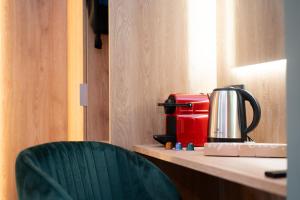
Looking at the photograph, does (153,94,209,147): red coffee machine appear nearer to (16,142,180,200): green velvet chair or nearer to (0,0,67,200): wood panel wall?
(16,142,180,200): green velvet chair

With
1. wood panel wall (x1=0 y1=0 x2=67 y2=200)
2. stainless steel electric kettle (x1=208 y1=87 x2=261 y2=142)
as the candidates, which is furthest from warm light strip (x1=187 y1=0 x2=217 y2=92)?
wood panel wall (x1=0 y1=0 x2=67 y2=200)

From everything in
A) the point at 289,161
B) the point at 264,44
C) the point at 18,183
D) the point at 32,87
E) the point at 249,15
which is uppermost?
the point at 249,15

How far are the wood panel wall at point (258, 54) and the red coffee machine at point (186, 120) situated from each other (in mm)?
266

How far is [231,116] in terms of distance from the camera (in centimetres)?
136

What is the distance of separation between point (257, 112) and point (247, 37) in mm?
493

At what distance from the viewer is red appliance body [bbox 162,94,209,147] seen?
151 centimetres

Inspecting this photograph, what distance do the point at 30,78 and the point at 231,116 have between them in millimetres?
1591

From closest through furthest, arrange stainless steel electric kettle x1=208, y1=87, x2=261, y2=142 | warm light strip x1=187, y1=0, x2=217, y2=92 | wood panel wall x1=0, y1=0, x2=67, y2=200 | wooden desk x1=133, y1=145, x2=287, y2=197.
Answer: wooden desk x1=133, y1=145, x2=287, y2=197 → stainless steel electric kettle x1=208, y1=87, x2=261, y2=142 → warm light strip x1=187, y1=0, x2=217, y2=92 → wood panel wall x1=0, y1=0, x2=67, y2=200

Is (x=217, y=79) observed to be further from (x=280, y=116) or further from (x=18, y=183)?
(x=18, y=183)

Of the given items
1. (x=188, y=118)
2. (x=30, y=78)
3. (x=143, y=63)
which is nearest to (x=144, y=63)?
(x=143, y=63)

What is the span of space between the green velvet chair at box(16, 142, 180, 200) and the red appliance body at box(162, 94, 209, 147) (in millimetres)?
249

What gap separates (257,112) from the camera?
4.42ft

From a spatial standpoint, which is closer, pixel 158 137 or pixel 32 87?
pixel 158 137

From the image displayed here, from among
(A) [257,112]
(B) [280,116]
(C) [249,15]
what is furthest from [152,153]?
(C) [249,15]
